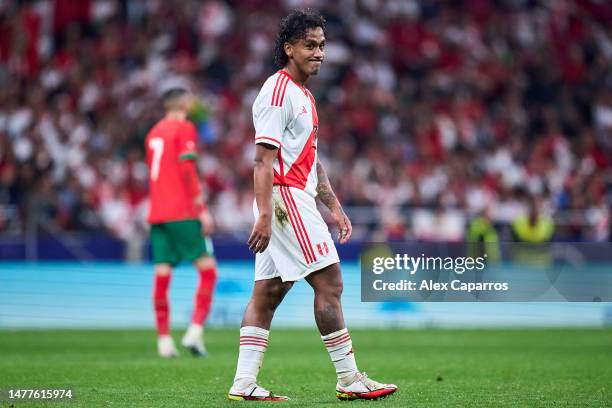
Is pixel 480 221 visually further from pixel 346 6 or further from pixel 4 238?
pixel 346 6

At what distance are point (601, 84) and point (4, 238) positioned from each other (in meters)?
12.7

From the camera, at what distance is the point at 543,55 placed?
2417cm

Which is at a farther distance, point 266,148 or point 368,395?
point 368,395

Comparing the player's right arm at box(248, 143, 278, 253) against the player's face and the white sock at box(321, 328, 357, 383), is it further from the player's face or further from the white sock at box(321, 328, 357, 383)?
the white sock at box(321, 328, 357, 383)

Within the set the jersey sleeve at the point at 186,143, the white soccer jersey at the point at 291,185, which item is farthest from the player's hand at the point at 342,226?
the jersey sleeve at the point at 186,143

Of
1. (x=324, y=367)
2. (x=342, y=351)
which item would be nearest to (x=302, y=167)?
(x=342, y=351)

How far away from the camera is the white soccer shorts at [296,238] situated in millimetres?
6855

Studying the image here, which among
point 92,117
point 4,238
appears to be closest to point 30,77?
point 92,117

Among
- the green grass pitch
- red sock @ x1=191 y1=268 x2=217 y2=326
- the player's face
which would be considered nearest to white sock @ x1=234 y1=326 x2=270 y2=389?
the green grass pitch

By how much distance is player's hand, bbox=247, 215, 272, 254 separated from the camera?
6.67 meters

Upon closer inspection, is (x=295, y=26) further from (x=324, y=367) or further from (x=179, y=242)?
(x=179, y=242)

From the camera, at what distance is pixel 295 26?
23.0 feet

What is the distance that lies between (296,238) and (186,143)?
4.36 metres

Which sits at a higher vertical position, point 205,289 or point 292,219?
point 292,219
